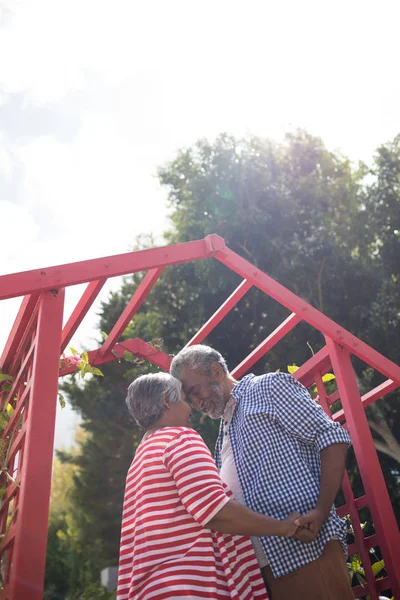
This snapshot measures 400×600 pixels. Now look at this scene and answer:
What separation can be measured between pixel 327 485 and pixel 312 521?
173 mm

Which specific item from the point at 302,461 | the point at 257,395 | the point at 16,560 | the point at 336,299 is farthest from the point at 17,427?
the point at 336,299

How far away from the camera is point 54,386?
224 cm

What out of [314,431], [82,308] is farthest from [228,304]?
[314,431]

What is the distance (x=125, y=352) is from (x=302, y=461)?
7.66 ft

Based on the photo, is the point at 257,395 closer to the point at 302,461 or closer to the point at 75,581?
the point at 302,461

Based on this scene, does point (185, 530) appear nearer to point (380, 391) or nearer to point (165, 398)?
point (165, 398)

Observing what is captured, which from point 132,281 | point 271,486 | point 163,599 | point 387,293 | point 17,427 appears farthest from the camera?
point 132,281

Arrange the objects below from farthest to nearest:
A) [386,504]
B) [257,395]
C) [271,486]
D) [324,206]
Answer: [324,206], [386,504], [257,395], [271,486]

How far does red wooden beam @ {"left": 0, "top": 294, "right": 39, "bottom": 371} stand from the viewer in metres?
2.59

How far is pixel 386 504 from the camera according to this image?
2938 mm

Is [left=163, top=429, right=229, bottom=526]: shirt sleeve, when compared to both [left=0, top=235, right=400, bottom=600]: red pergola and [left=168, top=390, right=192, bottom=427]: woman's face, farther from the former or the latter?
[left=0, top=235, right=400, bottom=600]: red pergola

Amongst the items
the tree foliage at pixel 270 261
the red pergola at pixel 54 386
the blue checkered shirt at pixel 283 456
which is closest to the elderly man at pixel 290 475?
the blue checkered shirt at pixel 283 456

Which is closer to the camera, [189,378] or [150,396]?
[150,396]

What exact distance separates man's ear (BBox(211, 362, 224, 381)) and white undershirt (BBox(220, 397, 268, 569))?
0.45 feet
